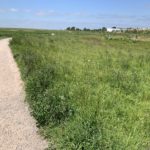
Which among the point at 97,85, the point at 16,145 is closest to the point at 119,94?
the point at 97,85

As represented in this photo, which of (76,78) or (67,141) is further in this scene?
(76,78)

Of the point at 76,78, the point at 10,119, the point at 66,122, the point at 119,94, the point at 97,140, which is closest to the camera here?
the point at 97,140

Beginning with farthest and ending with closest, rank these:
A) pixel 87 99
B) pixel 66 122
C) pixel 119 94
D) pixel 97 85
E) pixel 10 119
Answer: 1. pixel 97 85
2. pixel 119 94
3. pixel 87 99
4. pixel 10 119
5. pixel 66 122

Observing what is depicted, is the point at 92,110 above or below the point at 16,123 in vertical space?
above

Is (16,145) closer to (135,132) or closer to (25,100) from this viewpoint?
(135,132)

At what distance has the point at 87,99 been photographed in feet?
32.9

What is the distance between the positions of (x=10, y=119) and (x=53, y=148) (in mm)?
2465

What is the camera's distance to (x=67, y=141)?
22.9ft

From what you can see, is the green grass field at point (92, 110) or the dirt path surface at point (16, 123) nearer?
the green grass field at point (92, 110)

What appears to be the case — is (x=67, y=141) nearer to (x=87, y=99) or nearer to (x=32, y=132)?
(x=32, y=132)

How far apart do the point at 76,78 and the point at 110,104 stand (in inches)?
157

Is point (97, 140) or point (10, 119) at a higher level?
point (97, 140)

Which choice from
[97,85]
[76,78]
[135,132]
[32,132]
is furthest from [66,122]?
[76,78]

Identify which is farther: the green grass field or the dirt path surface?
the dirt path surface
